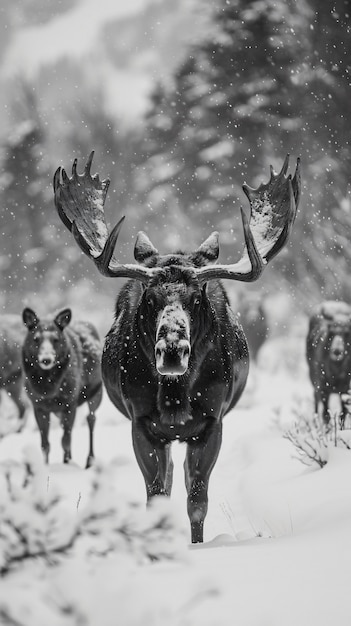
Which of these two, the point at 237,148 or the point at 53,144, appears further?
the point at 53,144

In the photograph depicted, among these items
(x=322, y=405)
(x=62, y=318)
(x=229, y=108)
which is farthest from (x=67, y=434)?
(x=229, y=108)

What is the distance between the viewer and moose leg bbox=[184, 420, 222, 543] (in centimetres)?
450

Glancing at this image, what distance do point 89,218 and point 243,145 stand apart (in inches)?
791

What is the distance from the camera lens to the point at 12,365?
13789 mm

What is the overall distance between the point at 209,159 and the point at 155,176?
318cm

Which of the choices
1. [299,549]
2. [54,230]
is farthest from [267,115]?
[299,549]

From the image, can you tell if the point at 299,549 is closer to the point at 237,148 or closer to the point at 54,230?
the point at 237,148

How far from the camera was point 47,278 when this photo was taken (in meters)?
31.4

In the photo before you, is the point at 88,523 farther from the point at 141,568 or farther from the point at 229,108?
the point at 229,108

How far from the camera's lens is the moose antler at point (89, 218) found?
4.59 m

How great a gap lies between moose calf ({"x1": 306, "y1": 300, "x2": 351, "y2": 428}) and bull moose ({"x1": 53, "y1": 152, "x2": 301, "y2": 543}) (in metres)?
6.27

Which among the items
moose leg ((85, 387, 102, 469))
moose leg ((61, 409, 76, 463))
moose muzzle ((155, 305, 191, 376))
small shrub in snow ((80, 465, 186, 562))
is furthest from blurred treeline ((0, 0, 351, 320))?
small shrub in snow ((80, 465, 186, 562))

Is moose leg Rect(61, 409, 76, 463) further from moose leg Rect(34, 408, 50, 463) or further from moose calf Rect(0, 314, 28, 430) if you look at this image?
moose calf Rect(0, 314, 28, 430)

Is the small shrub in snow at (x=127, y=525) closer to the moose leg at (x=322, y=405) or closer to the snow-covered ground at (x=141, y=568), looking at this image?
the snow-covered ground at (x=141, y=568)
